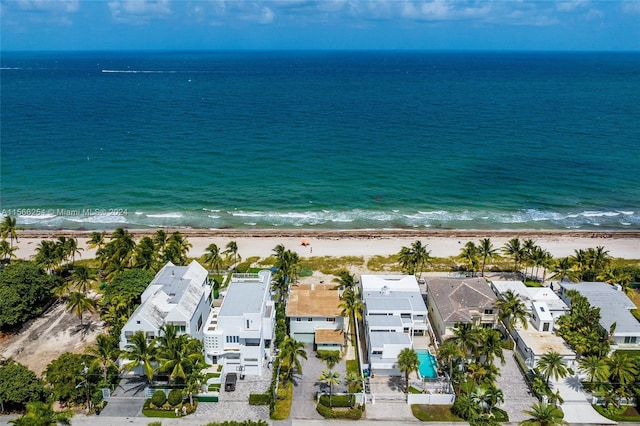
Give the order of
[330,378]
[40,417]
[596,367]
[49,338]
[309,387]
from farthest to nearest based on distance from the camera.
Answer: [49,338] → [309,387] → [596,367] → [330,378] → [40,417]

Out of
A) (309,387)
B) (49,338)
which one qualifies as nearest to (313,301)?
(309,387)

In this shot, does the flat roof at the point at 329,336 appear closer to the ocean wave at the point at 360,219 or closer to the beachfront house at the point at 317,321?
the beachfront house at the point at 317,321

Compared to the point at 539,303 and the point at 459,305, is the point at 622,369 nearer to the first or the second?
the point at 539,303

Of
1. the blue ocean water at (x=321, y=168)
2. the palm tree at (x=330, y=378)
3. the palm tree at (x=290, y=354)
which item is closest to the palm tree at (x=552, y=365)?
the palm tree at (x=330, y=378)

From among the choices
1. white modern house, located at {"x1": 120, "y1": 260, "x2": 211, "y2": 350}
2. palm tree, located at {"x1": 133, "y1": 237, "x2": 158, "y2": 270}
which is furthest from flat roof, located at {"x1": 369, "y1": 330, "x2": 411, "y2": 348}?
palm tree, located at {"x1": 133, "y1": 237, "x2": 158, "y2": 270}

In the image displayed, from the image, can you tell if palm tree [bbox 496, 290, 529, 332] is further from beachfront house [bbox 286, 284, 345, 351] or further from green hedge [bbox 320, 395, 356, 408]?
green hedge [bbox 320, 395, 356, 408]

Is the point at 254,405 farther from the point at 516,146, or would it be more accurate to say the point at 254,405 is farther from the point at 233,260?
the point at 516,146

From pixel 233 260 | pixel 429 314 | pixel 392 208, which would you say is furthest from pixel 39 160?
pixel 429 314
